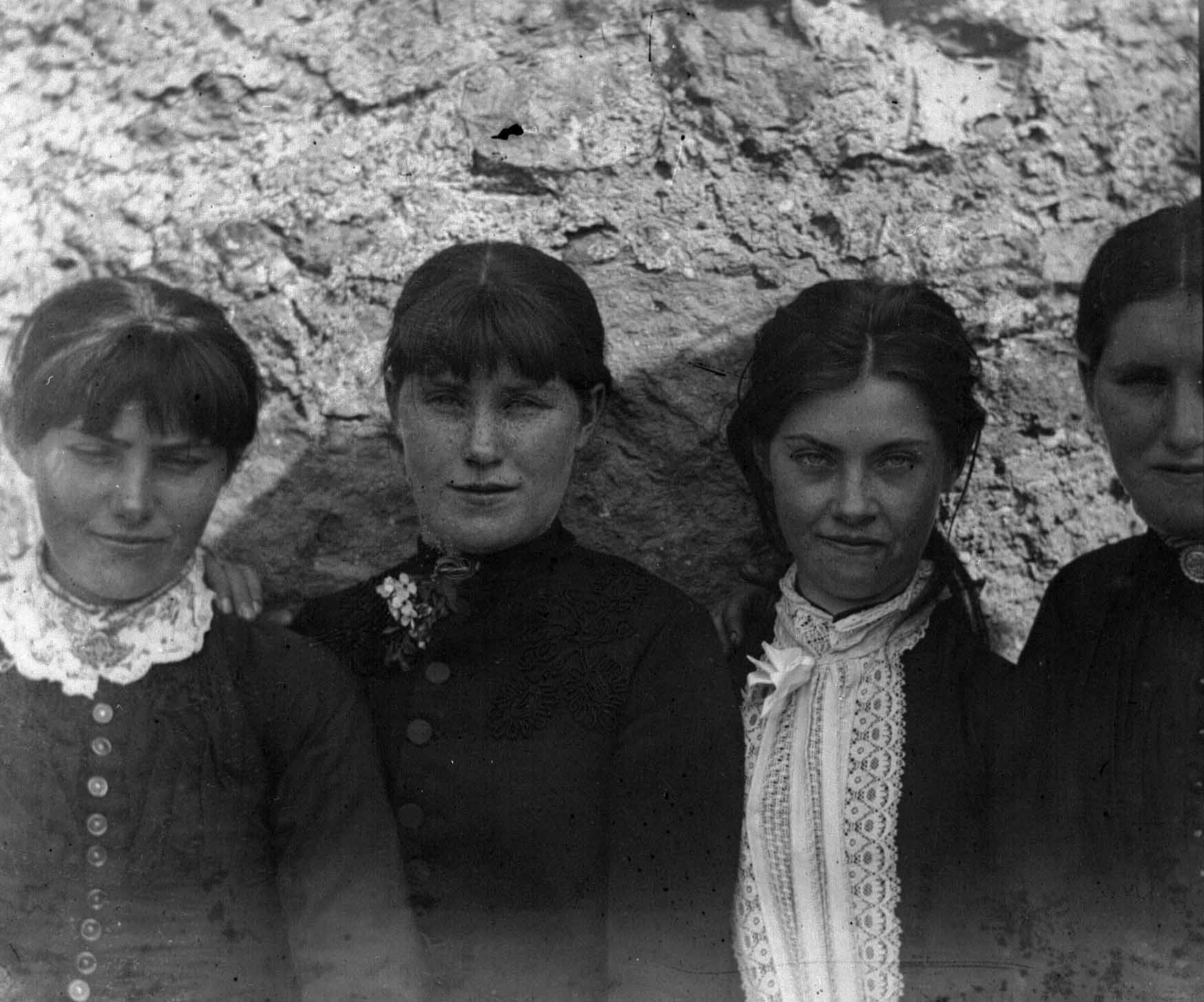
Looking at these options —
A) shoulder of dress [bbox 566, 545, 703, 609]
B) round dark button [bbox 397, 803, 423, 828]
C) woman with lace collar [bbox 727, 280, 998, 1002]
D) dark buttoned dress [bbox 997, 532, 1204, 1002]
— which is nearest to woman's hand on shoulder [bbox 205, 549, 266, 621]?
round dark button [bbox 397, 803, 423, 828]

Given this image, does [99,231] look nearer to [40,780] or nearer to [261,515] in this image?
[261,515]

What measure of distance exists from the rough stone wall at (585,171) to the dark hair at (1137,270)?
47 mm

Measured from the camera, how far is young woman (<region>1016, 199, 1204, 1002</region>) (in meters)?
2.24

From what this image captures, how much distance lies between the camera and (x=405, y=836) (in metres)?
2.25

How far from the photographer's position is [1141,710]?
7.40 feet

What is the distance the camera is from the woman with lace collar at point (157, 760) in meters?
2.18

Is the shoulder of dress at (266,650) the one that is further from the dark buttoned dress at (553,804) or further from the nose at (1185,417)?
the nose at (1185,417)

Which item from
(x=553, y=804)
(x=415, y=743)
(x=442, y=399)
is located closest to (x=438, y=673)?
(x=415, y=743)

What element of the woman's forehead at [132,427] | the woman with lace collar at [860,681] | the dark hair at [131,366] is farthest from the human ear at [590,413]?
the woman's forehead at [132,427]

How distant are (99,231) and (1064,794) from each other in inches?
63.5

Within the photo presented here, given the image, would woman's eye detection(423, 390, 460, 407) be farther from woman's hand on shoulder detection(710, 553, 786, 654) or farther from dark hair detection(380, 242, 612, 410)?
woman's hand on shoulder detection(710, 553, 786, 654)

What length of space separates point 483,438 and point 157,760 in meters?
0.61

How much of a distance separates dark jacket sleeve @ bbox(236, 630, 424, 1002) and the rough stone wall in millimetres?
280

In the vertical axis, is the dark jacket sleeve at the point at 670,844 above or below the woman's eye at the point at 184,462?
below
